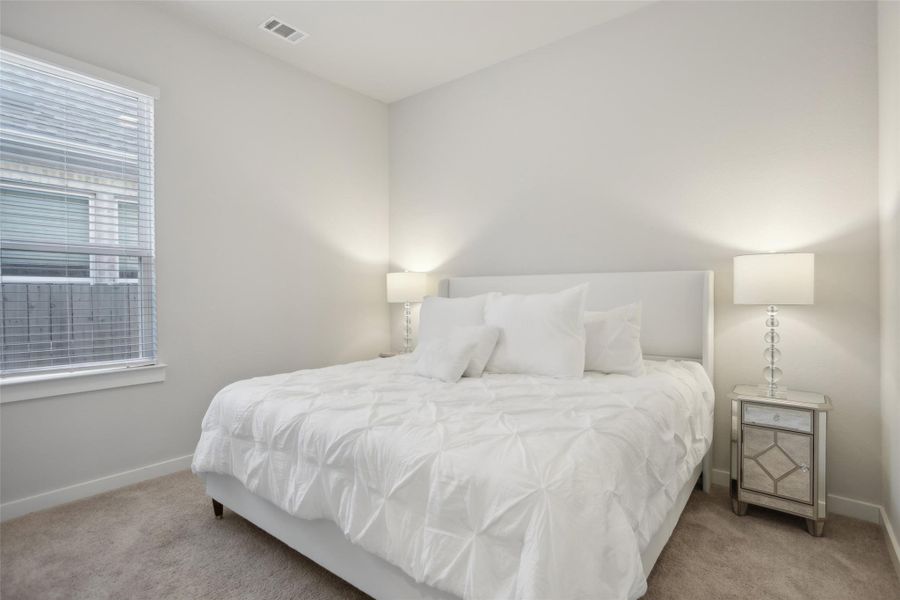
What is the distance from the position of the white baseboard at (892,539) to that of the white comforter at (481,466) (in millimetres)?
766

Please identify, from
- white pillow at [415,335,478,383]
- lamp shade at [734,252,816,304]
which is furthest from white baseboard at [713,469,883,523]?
white pillow at [415,335,478,383]

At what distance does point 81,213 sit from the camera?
8.30ft

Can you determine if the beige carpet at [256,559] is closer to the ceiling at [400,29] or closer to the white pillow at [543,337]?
the white pillow at [543,337]

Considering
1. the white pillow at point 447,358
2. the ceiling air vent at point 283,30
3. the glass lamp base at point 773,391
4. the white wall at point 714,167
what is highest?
the ceiling air vent at point 283,30

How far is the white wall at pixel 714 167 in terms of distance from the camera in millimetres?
2271

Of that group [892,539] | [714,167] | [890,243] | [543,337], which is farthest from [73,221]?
[892,539]

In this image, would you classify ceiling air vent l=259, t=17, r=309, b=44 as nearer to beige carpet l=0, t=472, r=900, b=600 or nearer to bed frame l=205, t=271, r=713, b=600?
bed frame l=205, t=271, r=713, b=600

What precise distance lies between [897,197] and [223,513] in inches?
133

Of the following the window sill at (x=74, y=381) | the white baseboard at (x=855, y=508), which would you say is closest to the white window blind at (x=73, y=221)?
Answer: the window sill at (x=74, y=381)

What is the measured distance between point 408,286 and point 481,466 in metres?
2.72

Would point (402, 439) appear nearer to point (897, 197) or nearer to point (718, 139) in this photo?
point (897, 197)

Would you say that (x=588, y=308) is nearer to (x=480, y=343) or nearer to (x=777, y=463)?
(x=480, y=343)

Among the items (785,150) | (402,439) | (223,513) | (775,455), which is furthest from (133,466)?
(785,150)

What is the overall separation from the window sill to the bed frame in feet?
3.19
